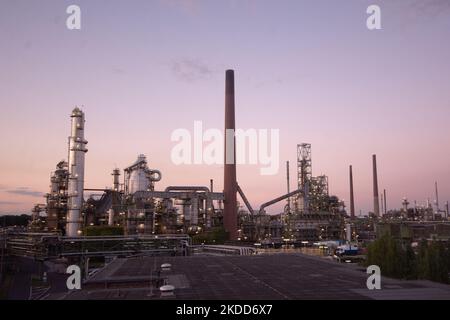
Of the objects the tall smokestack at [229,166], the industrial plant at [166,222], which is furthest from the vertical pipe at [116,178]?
the tall smokestack at [229,166]

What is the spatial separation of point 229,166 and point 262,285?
6853cm

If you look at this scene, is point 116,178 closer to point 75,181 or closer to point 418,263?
point 75,181

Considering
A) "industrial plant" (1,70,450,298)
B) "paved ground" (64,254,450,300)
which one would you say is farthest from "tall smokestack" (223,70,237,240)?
"paved ground" (64,254,450,300)

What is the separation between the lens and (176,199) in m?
97.4

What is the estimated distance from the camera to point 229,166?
9594 cm

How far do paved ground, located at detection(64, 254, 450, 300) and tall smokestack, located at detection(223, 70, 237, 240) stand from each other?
185 ft

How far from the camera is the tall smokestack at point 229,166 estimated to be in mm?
94250

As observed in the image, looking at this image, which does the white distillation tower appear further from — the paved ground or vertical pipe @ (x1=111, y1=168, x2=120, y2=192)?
the paved ground

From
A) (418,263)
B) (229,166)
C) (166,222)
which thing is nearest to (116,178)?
(166,222)

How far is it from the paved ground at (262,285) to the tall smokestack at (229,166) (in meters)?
56.3

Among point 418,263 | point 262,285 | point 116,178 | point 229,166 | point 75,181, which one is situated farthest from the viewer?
point 116,178

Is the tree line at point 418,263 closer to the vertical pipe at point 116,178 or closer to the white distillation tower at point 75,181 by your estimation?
the white distillation tower at point 75,181

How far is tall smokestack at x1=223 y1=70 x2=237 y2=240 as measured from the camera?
94250 mm
